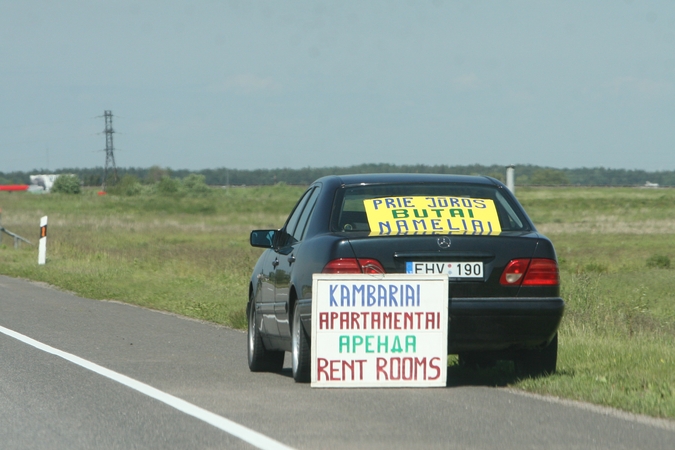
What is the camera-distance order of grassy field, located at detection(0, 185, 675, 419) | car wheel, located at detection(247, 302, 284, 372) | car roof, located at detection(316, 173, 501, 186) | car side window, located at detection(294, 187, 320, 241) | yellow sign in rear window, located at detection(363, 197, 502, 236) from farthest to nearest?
1. car wheel, located at detection(247, 302, 284, 372)
2. car side window, located at detection(294, 187, 320, 241)
3. car roof, located at detection(316, 173, 501, 186)
4. grassy field, located at detection(0, 185, 675, 419)
5. yellow sign in rear window, located at detection(363, 197, 502, 236)

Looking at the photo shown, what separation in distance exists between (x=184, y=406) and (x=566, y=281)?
619 inches

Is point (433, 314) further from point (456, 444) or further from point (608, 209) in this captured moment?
point (608, 209)

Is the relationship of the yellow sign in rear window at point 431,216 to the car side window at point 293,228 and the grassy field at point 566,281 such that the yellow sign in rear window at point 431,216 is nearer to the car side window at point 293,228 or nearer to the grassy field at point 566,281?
the car side window at point 293,228

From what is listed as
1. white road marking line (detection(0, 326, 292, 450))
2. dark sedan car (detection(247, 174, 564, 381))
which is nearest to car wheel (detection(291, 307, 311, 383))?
dark sedan car (detection(247, 174, 564, 381))

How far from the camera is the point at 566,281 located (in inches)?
870

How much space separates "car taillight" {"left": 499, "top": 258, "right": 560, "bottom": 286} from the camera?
789cm

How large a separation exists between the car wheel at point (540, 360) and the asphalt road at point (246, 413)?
532 mm

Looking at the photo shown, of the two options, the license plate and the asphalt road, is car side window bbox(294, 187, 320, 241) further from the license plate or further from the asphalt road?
the license plate

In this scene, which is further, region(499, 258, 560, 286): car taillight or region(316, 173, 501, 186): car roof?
region(316, 173, 501, 186): car roof

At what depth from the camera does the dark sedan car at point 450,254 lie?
309 inches

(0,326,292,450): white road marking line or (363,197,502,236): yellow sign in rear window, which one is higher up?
(363,197,502,236): yellow sign in rear window

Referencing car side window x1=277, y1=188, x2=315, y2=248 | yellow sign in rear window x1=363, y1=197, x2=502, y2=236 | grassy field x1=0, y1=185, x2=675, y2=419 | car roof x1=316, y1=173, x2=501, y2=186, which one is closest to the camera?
yellow sign in rear window x1=363, y1=197, x2=502, y2=236

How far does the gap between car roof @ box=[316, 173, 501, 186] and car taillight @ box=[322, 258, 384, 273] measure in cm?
95

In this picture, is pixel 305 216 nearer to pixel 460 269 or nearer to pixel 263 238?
pixel 263 238
